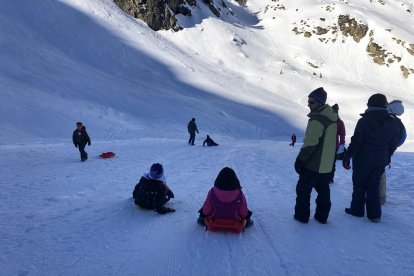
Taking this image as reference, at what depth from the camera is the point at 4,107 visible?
2241 centimetres

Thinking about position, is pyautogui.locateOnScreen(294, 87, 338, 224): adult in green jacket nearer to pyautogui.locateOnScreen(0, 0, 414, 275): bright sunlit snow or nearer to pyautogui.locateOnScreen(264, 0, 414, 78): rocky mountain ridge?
pyautogui.locateOnScreen(0, 0, 414, 275): bright sunlit snow

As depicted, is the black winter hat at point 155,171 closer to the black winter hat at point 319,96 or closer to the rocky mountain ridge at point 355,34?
the black winter hat at point 319,96

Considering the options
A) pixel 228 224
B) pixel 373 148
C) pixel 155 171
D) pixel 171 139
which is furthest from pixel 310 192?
pixel 171 139

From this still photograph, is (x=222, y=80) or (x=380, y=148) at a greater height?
(x=222, y=80)

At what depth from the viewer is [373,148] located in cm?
624

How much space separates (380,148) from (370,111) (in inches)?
23.7

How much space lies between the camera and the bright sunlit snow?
5191mm

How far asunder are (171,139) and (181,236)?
19286 millimetres

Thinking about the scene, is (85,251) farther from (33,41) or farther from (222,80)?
(222,80)

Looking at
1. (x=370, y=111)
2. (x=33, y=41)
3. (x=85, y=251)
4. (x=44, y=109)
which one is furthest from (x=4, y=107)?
(x=370, y=111)

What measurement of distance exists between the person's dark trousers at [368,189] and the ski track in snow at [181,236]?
0.21m

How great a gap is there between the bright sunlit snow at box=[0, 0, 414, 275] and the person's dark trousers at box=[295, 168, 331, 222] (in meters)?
0.23

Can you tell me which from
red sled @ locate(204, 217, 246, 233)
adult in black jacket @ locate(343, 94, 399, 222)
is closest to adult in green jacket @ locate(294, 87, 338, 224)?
adult in black jacket @ locate(343, 94, 399, 222)

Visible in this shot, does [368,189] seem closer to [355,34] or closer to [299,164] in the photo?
[299,164]
